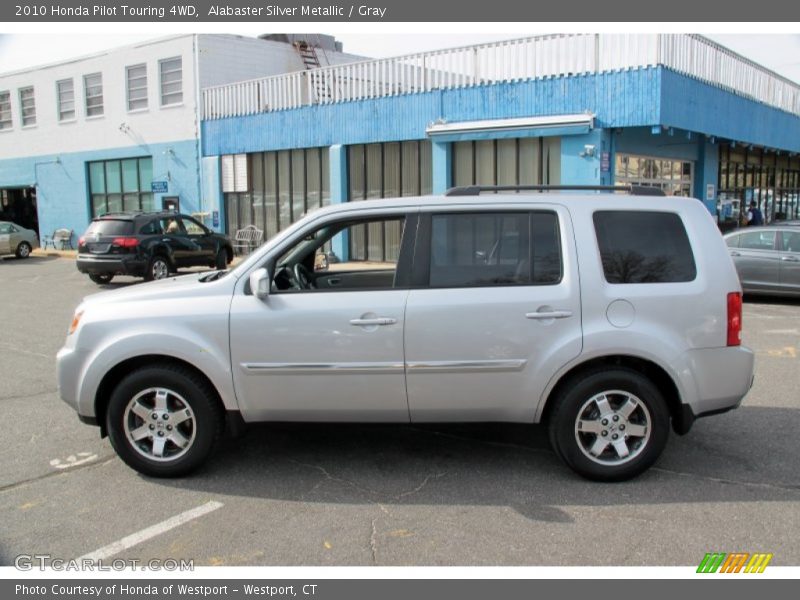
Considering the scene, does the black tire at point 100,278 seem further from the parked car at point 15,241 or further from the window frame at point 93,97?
the window frame at point 93,97

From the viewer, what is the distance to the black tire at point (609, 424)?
14.8 feet

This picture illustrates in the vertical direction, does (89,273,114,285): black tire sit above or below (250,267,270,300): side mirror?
below

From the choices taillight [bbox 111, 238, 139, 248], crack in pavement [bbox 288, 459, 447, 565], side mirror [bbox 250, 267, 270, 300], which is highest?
side mirror [bbox 250, 267, 270, 300]

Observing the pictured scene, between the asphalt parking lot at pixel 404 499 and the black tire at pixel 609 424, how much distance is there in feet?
0.50

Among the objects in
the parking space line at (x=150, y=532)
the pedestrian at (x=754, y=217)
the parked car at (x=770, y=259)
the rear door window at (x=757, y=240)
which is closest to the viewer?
the parking space line at (x=150, y=532)

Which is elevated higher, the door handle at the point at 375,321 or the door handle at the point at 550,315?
the door handle at the point at 550,315

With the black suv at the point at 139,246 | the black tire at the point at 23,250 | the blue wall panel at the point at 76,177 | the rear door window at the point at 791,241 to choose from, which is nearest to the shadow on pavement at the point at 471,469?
the rear door window at the point at 791,241

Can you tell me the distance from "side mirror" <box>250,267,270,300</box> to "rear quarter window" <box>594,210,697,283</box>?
210 cm

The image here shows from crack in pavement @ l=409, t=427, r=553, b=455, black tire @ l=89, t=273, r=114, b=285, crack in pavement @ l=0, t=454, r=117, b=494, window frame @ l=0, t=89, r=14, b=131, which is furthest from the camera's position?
window frame @ l=0, t=89, r=14, b=131

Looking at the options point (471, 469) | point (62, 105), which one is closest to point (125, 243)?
point (471, 469)

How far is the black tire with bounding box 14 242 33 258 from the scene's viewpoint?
26.5 m

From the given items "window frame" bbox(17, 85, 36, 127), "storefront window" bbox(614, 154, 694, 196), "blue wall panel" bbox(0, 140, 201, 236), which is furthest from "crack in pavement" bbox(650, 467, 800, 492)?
"window frame" bbox(17, 85, 36, 127)

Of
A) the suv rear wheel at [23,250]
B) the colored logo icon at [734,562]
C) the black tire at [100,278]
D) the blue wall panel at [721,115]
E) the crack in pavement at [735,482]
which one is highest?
the blue wall panel at [721,115]

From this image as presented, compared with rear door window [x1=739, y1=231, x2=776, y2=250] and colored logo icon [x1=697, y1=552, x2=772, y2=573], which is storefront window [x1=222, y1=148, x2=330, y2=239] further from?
colored logo icon [x1=697, y1=552, x2=772, y2=573]
